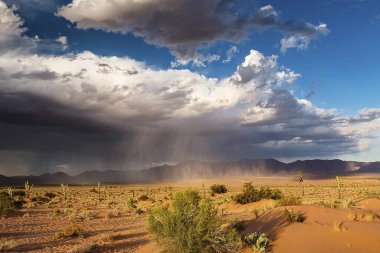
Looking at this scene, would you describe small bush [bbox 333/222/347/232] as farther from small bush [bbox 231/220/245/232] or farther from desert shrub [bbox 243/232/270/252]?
small bush [bbox 231/220/245/232]

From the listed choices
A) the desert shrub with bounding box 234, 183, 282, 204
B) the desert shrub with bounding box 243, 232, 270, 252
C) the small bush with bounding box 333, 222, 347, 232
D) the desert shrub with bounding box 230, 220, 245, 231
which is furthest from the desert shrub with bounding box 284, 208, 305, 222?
the desert shrub with bounding box 234, 183, 282, 204

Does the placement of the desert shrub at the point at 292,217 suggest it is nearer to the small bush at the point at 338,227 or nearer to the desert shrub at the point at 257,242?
the small bush at the point at 338,227

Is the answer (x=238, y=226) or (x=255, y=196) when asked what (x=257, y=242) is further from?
(x=255, y=196)

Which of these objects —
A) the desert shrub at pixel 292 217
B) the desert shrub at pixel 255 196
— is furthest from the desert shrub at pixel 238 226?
the desert shrub at pixel 255 196

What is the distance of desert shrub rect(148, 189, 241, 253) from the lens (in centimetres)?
1209

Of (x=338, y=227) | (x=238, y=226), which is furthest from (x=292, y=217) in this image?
(x=238, y=226)

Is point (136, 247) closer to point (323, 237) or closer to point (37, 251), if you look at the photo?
point (37, 251)

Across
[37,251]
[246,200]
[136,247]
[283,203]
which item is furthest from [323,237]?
[246,200]

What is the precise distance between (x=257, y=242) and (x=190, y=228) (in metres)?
2.60

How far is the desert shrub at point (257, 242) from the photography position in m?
12.8

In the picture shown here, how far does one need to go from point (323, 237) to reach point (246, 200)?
2026cm

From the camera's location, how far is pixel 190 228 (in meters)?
12.0

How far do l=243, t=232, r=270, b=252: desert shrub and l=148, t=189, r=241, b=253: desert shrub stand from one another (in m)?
0.60

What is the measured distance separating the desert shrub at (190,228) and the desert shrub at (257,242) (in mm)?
599
